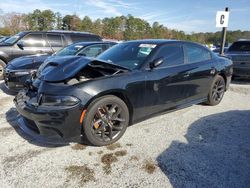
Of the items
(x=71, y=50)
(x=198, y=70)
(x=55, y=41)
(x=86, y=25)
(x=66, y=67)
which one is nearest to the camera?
(x=66, y=67)

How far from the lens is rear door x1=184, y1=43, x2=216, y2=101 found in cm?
464

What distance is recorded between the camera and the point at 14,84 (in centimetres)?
564

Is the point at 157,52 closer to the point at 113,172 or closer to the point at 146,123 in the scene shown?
the point at 146,123

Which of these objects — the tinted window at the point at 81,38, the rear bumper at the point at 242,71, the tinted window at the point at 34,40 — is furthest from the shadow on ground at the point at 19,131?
the rear bumper at the point at 242,71

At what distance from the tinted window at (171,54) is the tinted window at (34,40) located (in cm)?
570

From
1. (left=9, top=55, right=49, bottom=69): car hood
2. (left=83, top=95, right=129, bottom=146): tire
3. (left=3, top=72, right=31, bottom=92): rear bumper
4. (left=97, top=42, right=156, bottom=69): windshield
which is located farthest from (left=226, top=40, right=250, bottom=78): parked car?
(left=3, top=72, right=31, bottom=92): rear bumper

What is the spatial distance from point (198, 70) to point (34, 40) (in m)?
6.03

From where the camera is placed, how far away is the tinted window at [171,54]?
4.17 metres

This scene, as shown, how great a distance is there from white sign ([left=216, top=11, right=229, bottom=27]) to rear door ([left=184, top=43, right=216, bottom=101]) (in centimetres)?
427

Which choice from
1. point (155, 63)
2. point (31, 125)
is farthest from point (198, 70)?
point (31, 125)

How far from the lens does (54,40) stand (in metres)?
8.90

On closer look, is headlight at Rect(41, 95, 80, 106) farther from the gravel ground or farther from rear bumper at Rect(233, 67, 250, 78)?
rear bumper at Rect(233, 67, 250, 78)

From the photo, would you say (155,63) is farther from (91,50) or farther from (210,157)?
(91,50)

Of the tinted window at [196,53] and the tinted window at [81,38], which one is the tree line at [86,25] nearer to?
the tinted window at [81,38]
